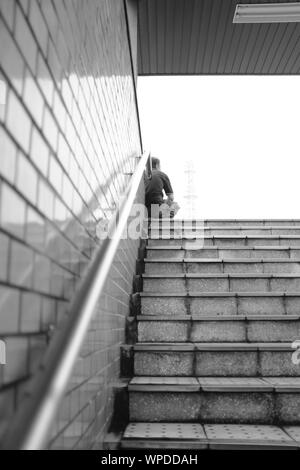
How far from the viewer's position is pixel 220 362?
2541 millimetres

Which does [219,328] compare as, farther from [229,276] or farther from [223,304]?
[229,276]

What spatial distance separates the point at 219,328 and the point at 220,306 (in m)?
0.31

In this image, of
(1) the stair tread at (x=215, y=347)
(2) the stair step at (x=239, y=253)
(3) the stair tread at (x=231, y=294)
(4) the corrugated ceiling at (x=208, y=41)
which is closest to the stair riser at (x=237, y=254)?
(2) the stair step at (x=239, y=253)

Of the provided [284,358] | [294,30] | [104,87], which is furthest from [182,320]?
[294,30]

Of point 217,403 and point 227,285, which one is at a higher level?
point 227,285

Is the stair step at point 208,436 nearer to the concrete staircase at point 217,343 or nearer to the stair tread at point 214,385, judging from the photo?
the concrete staircase at point 217,343

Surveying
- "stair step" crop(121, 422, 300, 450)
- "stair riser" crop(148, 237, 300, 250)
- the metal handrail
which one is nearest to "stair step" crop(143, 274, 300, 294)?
"stair riser" crop(148, 237, 300, 250)

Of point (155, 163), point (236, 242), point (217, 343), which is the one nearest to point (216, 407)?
point (217, 343)

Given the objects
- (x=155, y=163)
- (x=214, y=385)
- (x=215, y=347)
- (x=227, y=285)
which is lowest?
(x=214, y=385)

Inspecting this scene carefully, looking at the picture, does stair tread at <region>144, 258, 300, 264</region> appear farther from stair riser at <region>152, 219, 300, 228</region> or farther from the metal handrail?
the metal handrail

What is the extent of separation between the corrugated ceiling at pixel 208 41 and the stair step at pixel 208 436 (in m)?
5.15

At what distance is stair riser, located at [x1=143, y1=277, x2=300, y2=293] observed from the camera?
3355 millimetres

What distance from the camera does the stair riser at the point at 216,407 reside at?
2.19 metres

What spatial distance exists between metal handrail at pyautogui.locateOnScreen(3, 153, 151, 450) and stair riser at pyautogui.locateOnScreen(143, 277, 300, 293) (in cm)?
211
